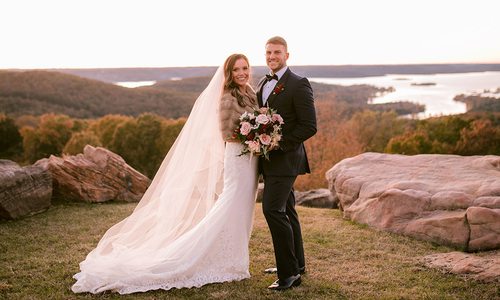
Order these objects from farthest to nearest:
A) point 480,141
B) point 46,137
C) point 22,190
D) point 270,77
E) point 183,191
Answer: point 46,137
point 480,141
point 22,190
point 183,191
point 270,77

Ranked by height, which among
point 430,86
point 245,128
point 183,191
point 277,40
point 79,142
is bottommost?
point 79,142

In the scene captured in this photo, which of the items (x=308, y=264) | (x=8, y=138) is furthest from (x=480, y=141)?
(x=8, y=138)

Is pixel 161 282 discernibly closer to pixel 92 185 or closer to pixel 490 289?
pixel 490 289

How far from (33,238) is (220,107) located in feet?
14.1

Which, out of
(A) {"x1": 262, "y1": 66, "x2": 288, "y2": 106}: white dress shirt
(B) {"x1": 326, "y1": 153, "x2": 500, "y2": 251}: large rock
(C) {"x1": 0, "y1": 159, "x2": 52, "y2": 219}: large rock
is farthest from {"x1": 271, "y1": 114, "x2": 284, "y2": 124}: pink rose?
(C) {"x1": 0, "y1": 159, "x2": 52, "y2": 219}: large rock

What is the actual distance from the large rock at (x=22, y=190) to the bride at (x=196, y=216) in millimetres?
3605

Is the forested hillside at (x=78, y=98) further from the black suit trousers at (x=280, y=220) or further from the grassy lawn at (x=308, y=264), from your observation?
the black suit trousers at (x=280, y=220)

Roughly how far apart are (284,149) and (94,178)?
25.3 feet

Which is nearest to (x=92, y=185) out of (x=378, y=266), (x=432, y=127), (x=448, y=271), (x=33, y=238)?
(x=33, y=238)

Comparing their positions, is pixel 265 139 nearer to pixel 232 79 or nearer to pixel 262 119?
pixel 262 119

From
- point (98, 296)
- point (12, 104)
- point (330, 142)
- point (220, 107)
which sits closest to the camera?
point (98, 296)

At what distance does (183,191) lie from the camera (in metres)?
6.47

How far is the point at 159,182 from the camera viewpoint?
6.71 m

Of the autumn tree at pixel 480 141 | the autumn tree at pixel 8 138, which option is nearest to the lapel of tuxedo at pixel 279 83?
the autumn tree at pixel 480 141
